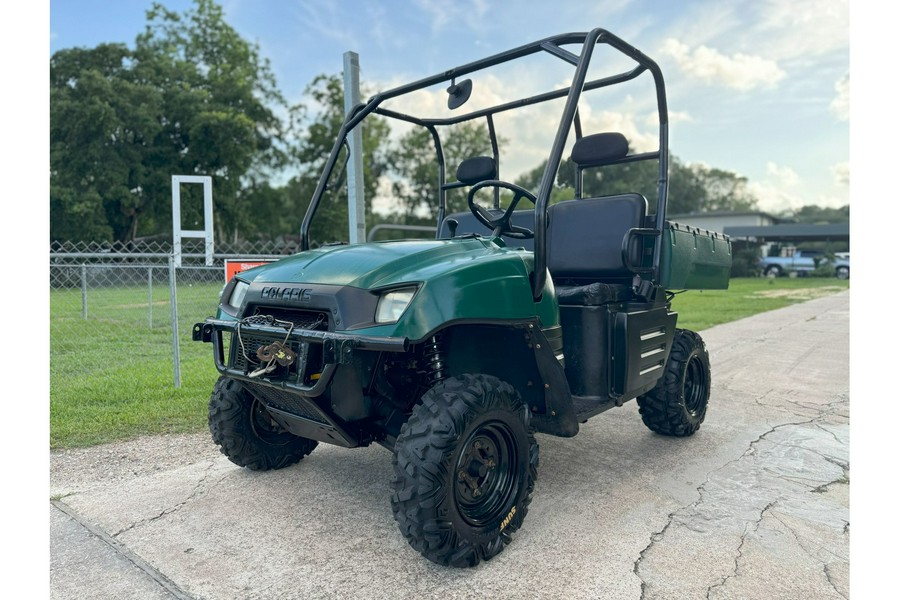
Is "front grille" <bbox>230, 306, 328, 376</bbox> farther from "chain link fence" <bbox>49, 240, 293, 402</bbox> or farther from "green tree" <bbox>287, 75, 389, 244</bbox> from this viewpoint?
"green tree" <bbox>287, 75, 389, 244</bbox>

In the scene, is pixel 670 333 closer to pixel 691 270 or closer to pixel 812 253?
pixel 691 270

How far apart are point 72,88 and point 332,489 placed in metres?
28.2

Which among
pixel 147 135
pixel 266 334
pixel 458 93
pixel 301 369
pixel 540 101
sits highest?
pixel 147 135

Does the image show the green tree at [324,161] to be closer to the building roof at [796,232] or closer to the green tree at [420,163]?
the green tree at [420,163]

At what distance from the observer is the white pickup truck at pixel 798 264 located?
34.5 m

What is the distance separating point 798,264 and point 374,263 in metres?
37.5

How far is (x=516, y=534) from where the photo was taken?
2.85 metres

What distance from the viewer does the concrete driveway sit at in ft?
8.02

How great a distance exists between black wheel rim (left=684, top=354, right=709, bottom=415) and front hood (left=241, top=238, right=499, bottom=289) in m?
2.11

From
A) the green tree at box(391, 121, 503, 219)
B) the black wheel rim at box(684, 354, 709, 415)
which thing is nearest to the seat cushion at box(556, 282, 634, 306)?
the black wheel rim at box(684, 354, 709, 415)

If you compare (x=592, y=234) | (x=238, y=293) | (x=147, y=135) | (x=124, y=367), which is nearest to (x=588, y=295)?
(x=592, y=234)

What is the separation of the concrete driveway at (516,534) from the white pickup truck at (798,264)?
34329mm

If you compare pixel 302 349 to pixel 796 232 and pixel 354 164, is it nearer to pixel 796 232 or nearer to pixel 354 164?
pixel 354 164

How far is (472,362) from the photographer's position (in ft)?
10.3
